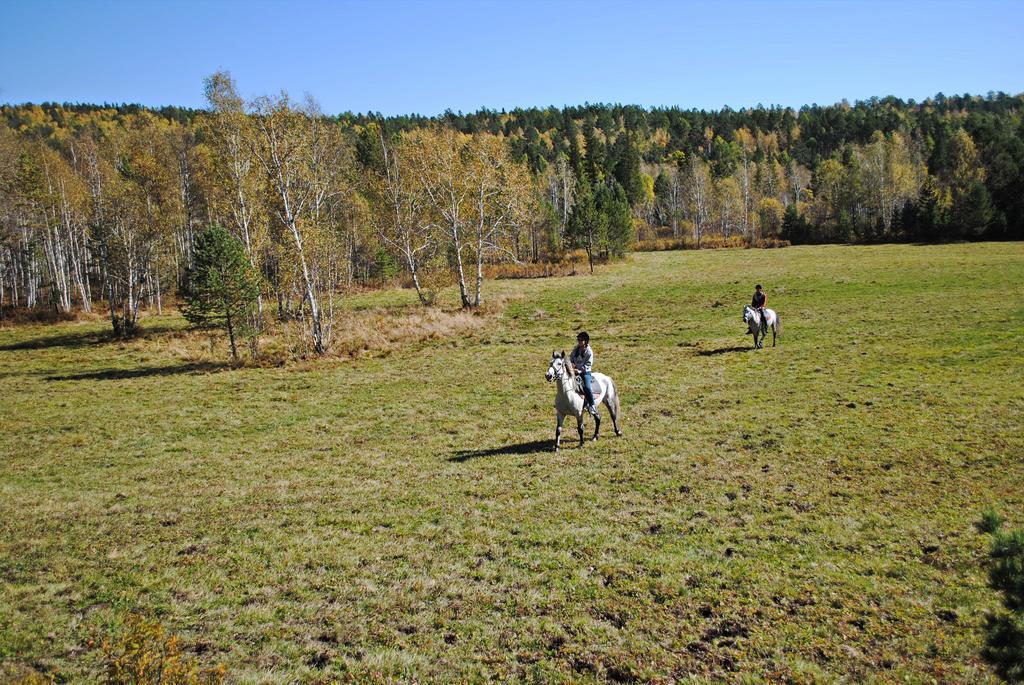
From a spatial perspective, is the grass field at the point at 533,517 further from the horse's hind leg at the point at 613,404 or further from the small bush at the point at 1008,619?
the horse's hind leg at the point at 613,404

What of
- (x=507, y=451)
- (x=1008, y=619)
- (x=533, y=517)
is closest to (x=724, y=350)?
(x=507, y=451)

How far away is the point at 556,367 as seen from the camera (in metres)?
14.9

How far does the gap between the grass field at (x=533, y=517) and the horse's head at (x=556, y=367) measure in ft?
7.92

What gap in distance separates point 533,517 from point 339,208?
2160 inches

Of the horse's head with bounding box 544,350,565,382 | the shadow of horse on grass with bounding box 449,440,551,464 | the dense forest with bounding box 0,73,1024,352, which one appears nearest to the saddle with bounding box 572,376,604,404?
the horse's head with bounding box 544,350,565,382

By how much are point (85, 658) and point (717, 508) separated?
11235mm

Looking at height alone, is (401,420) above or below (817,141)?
below

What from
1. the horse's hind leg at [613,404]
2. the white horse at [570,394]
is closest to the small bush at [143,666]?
the white horse at [570,394]

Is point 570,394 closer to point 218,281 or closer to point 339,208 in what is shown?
point 218,281

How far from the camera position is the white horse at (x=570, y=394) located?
15.1 meters

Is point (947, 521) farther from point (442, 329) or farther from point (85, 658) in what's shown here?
point (442, 329)

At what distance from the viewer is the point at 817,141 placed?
17088 cm

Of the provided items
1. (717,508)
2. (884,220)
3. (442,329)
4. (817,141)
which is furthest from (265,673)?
(817,141)

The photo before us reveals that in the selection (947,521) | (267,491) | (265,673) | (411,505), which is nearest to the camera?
(265,673)
